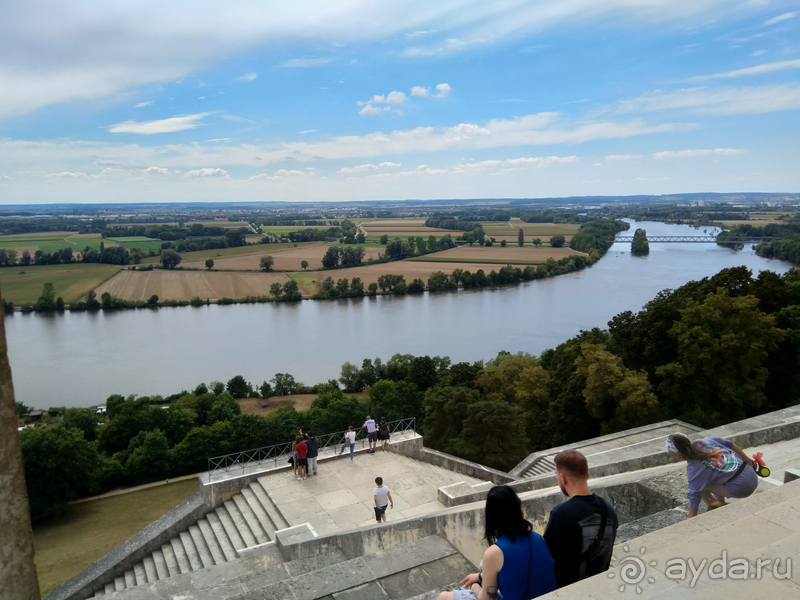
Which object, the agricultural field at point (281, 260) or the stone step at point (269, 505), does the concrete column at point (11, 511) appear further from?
the agricultural field at point (281, 260)

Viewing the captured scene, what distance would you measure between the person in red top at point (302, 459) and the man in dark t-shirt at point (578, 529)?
24.2 ft

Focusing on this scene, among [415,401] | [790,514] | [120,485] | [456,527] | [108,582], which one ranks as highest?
[790,514]

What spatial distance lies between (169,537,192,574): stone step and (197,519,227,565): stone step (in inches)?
14.8

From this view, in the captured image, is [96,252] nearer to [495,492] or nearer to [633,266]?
[633,266]

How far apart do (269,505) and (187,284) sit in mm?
61539

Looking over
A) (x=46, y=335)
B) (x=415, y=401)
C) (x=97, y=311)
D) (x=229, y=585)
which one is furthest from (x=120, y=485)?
(x=97, y=311)

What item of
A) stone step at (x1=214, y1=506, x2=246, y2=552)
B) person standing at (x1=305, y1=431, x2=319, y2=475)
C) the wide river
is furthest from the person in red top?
the wide river

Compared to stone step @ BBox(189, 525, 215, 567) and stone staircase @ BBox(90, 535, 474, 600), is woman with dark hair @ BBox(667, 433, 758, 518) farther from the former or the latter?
stone step @ BBox(189, 525, 215, 567)

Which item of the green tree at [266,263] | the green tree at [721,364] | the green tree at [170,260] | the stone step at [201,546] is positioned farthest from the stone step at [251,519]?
the green tree at [170,260]

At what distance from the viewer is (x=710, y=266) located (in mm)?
66625

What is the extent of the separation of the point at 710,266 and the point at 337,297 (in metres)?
44.6

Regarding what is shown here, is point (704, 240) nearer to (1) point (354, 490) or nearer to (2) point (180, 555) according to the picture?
(1) point (354, 490)

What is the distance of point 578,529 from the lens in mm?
2979

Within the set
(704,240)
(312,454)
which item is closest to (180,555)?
(312,454)
